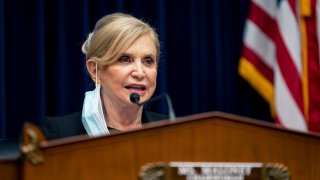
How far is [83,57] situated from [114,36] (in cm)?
137

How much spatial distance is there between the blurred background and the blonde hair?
1.14 m

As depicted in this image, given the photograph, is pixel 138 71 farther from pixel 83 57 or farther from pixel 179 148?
pixel 83 57

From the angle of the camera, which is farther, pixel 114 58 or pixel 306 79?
pixel 306 79

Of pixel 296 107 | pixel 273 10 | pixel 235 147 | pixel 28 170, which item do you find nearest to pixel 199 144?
pixel 235 147

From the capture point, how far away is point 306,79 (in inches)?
135

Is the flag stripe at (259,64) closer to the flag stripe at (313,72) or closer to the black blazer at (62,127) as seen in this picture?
the flag stripe at (313,72)

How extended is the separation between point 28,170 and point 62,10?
7.74 ft

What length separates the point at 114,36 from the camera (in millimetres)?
2186

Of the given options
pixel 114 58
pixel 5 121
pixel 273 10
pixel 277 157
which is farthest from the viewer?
pixel 273 10

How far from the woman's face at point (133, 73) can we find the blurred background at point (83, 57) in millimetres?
1171

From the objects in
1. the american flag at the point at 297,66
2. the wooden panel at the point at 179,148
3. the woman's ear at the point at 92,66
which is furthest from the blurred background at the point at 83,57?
the wooden panel at the point at 179,148

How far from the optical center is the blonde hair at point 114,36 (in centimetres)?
217

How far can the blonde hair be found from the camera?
2.17m

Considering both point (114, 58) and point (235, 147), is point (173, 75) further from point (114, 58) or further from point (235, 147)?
point (235, 147)
